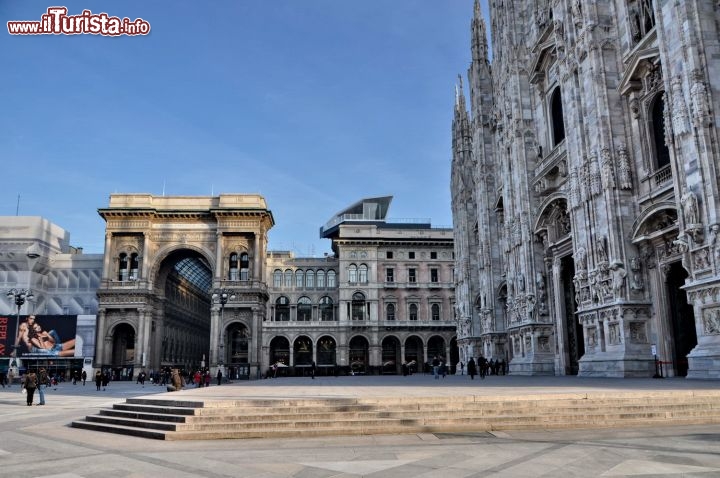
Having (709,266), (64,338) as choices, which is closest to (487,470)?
(709,266)

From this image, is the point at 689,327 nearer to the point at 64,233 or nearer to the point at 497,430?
the point at 497,430

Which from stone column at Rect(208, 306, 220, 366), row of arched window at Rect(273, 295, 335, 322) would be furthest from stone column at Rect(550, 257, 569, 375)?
row of arched window at Rect(273, 295, 335, 322)

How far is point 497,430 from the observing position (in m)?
12.2

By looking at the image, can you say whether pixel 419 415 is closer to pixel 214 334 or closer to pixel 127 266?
pixel 214 334

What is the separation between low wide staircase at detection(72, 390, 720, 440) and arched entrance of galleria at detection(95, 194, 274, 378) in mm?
52990

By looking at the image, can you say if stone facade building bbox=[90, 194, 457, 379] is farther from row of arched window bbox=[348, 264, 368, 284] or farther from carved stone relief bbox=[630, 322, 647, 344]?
carved stone relief bbox=[630, 322, 647, 344]

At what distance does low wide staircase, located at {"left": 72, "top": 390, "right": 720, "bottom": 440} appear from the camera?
12.3m

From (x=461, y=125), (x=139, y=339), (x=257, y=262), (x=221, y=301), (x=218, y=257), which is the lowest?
(x=139, y=339)

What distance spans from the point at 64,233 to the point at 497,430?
8164cm

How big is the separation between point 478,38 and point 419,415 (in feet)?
147

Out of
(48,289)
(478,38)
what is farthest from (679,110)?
(48,289)

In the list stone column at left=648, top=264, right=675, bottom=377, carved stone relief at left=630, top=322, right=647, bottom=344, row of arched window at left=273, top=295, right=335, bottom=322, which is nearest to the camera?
stone column at left=648, top=264, right=675, bottom=377

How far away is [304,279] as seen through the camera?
83.6 meters

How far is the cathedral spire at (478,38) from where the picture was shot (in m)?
50.6
